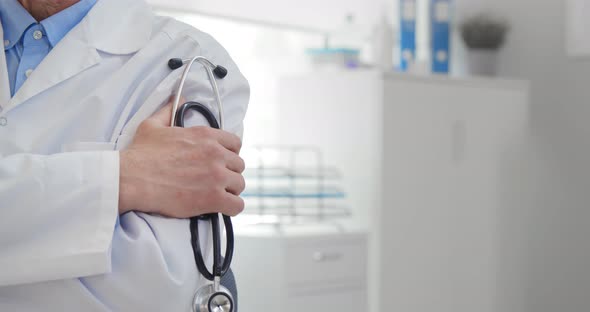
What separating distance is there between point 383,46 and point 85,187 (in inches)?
63.2

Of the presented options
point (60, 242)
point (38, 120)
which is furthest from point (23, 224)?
point (38, 120)

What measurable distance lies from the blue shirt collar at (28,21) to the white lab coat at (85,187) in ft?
0.11

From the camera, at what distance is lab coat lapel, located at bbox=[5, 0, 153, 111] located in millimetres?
1061

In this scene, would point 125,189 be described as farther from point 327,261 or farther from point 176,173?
point 327,261

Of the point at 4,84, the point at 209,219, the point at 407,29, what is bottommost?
the point at 209,219

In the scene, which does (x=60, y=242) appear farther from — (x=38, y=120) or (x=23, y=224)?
(x=38, y=120)

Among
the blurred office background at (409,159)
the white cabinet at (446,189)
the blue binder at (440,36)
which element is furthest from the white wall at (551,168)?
the blue binder at (440,36)

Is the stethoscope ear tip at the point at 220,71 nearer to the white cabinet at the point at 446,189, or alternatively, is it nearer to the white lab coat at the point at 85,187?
the white lab coat at the point at 85,187

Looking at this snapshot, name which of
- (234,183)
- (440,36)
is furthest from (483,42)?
(234,183)

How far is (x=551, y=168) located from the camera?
107 inches

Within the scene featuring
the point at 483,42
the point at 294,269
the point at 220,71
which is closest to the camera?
the point at 220,71

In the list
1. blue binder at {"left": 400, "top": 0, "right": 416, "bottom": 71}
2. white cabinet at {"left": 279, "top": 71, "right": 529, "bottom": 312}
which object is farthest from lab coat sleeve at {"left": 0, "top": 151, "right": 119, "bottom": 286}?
blue binder at {"left": 400, "top": 0, "right": 416, "bottom": 71}

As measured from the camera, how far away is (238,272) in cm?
193

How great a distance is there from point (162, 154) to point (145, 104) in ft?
0.40
